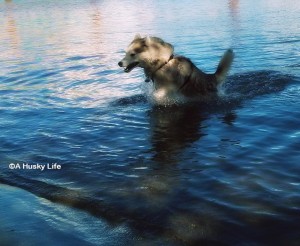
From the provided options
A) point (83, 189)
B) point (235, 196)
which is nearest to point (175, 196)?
point (235, 196)

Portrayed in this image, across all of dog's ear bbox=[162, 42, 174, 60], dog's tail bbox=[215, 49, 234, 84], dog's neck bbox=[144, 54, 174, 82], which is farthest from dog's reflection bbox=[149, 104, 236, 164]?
dog's ear bbox=[162, 42, 174, 60]

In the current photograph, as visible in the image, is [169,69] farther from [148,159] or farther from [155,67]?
[148,159]

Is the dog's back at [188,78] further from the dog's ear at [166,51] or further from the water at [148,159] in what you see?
the water at [148,159]

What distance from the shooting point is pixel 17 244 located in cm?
377

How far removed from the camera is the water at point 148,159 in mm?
4059

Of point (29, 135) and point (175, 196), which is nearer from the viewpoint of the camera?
point (175, 196)

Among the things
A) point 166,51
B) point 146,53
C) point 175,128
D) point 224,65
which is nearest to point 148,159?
point 175,128

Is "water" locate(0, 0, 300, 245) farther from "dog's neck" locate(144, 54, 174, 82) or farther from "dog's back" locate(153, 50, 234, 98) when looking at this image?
"dog's neck" locate(144, 54, 174, 82)

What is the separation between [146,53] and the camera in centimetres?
859

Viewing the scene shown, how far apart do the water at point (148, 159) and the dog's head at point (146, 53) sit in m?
0.98

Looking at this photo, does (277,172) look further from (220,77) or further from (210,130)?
(220,77)

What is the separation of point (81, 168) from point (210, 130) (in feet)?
8.34

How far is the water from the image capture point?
4059 mm

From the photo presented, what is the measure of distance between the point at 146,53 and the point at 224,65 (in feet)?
5.90
